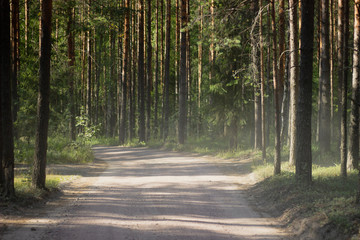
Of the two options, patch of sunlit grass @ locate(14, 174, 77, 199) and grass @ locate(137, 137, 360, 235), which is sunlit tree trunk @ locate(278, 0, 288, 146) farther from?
patch of sunlit grass @ locate(14, 174, 77, 199)

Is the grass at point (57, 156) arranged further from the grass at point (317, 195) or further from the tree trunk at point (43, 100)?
the grass at point (317, 195)

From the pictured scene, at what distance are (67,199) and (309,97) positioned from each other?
730 cm

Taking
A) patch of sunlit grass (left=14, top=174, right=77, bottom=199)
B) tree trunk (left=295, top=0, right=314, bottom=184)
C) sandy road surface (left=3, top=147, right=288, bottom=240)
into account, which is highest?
tree trunk (left=295, top=0, right=314, bottom=184)

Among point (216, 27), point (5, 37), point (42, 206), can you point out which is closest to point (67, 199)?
point (42, 206)

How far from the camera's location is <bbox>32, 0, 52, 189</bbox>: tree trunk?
10.0 m

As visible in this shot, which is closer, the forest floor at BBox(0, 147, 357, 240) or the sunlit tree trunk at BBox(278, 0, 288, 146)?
the forest floor at BBox(0, 147, 357, 240)

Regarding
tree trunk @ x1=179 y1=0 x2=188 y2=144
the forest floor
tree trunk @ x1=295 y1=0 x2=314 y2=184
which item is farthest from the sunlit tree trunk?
tree trunk @ x1=179 y1=0 x2=188 y2=144

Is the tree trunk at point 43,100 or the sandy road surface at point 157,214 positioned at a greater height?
the tree trunk at point 43,100

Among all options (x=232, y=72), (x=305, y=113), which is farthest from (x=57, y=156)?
(x=305, y=113)

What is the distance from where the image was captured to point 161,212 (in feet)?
27.3

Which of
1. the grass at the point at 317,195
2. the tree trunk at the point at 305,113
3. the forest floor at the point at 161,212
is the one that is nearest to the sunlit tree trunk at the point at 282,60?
the tree trunk at the point at 305,113

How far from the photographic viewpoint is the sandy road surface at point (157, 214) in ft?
22.0

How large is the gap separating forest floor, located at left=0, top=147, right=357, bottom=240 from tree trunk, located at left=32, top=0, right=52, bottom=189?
0.71 m

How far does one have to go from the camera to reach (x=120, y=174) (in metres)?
14.4
